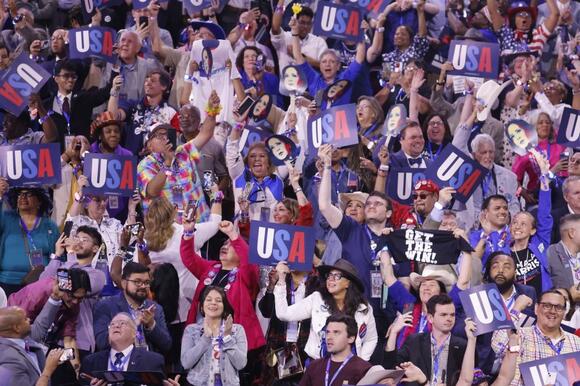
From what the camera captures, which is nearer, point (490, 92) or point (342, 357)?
point (342, 357)

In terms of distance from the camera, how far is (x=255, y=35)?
16188 millimetres

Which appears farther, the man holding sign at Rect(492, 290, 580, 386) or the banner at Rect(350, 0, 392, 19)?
the banner at Rect(350, 0, 392, 19)

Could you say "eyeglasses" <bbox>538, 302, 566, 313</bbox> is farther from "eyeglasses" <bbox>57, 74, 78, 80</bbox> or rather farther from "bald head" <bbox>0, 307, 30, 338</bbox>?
"eyeglasses" <bbox>57, 74, 78, 80</bbox>

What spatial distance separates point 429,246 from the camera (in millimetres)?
11852

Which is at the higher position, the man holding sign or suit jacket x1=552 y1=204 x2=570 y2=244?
suit jacket x1=552 y1=204 x2=570 y2=244

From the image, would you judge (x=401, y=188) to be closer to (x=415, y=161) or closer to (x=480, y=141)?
(x=415, y=161)

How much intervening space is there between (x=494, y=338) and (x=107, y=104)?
459 centimetres

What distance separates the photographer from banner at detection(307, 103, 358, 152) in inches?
517

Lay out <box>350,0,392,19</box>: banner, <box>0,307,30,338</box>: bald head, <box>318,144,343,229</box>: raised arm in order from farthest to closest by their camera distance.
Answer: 1. <box>350,0,392,19</box>: banner
2. <box>318,144,343,229</box>: raised arm
3. <box>0,307,30,338</box>: bald head

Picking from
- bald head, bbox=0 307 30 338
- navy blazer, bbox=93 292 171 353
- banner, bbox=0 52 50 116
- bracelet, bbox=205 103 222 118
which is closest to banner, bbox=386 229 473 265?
navy blazer, bbox=93 292 171 353

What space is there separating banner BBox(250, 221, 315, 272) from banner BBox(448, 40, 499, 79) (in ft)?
11.3

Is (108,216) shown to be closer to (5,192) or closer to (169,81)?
(5,192)

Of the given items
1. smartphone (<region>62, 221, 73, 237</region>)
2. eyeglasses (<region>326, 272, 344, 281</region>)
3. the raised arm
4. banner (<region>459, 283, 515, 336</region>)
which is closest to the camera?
banner (<region>459, 283, 515, 336</region>)

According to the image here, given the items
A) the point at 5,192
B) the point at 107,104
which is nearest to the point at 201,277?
the point at 5,192
